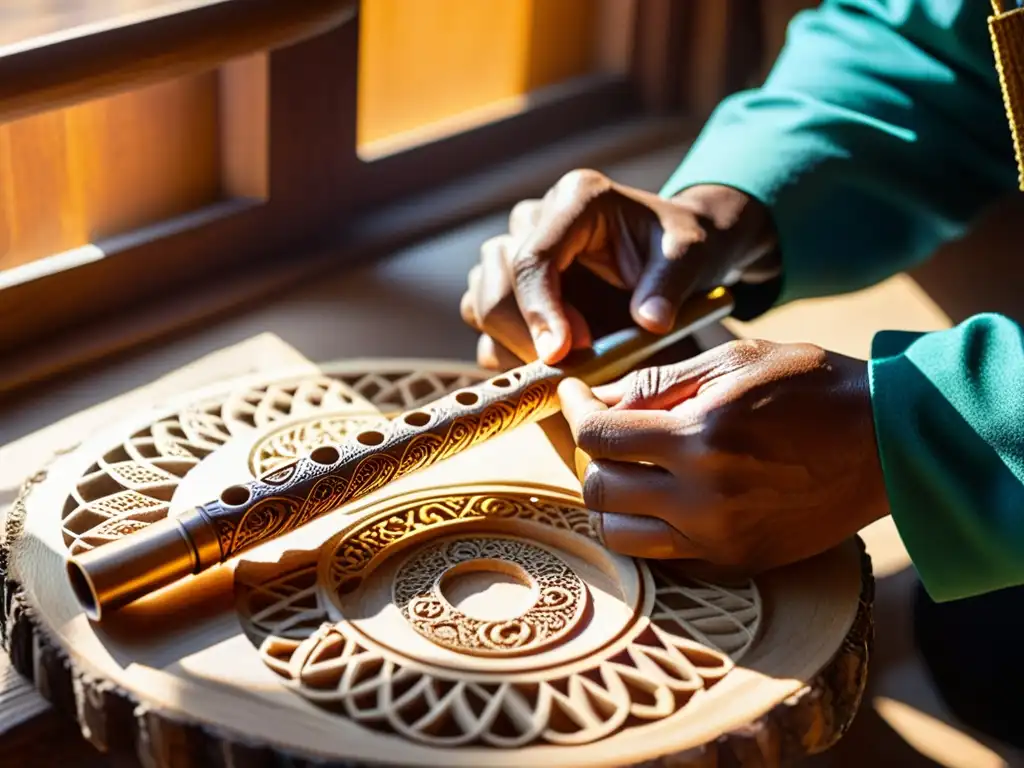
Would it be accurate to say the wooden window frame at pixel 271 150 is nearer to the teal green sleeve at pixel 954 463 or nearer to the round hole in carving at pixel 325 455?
the round hole in carving at pixel 325 455

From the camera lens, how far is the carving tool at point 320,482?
685 millimetres

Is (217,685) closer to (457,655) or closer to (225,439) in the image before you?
(457,655)

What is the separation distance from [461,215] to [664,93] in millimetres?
462

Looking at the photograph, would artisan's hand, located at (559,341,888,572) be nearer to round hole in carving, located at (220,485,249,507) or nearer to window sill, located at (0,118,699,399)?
round hole in carving, located at (220,485,249,507)

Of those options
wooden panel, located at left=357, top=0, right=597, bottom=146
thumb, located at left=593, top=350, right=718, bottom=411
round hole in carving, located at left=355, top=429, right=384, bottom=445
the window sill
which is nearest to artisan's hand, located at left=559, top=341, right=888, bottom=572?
thumb, located at left=593, top=350, right=718, bottom=411

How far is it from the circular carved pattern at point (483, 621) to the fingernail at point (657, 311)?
21 cm

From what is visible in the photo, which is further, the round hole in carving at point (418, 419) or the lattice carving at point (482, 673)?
the round hole in carving at point (418, 419)

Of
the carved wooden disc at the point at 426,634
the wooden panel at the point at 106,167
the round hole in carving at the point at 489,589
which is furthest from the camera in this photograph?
the wooden panel at the point at 106,167

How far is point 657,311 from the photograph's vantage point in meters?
0.92

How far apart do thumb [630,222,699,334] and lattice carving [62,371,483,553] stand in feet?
0.48

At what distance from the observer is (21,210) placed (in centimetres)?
104

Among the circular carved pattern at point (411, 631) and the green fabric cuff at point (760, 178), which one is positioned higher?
the green fabric cuff at point (760, 178)

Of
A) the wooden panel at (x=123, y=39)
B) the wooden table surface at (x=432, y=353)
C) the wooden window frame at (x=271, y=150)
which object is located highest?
the wooden panel at (x=123, y=39)

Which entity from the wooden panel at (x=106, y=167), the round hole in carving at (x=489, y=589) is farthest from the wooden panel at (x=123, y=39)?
the round hole in carving at (x=489, y=589)
